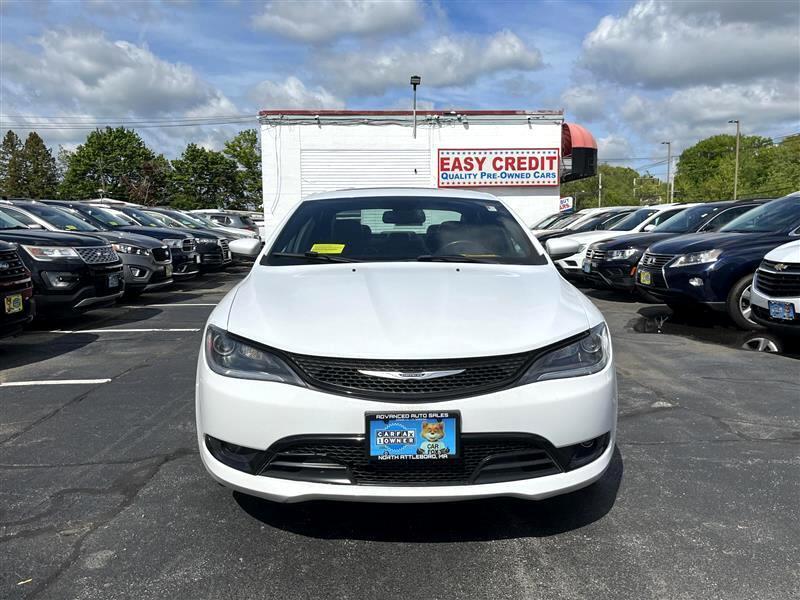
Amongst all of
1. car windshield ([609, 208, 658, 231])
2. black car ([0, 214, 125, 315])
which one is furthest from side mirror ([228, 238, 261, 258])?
car windshield ([609, 208, 658, 231])

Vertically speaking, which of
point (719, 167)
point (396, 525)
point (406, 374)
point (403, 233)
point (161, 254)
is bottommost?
point (396, 525)

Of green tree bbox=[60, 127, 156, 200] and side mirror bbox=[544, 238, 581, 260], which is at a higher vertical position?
green tree bbox=[60, 127, 156, 200]

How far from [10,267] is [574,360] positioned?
5.43m

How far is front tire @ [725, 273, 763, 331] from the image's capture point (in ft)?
23.8

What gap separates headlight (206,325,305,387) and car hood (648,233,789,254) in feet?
21.4

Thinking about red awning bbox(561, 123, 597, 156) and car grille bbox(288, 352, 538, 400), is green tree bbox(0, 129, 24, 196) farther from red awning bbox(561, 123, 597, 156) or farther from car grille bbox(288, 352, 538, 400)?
car grille bbox(288, 352, 538, 400)

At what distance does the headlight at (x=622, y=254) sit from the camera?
32.1 ft

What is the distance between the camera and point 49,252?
768cm

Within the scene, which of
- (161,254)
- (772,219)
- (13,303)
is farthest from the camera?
(161,254)

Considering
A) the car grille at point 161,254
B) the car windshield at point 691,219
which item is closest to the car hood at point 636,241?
the car windshield at point 691,219

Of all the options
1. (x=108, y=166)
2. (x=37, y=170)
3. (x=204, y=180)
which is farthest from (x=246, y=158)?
(x=37, y=170)

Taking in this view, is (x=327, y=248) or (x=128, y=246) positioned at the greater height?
(x=327, y=248)

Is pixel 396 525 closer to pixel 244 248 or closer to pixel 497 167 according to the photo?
pixel 244 248

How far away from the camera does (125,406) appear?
457 centimetres
